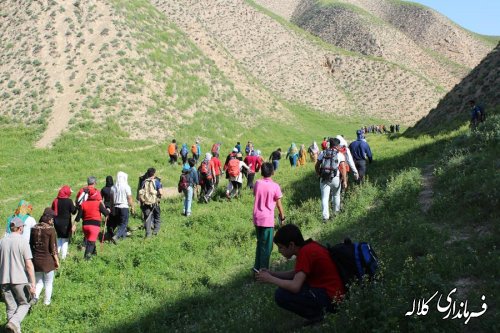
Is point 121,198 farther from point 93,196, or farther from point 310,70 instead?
point 310,70

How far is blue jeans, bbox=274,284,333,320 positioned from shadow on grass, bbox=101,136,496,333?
0.25 m

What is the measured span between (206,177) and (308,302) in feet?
39.2

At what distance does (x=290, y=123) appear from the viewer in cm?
5131

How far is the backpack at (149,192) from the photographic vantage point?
44.2ft

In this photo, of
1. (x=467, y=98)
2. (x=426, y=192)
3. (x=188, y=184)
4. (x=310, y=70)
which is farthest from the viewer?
(x=310, y=70)

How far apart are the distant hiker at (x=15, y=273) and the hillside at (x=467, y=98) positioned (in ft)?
72.5

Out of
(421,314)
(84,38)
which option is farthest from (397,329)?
(84,38)

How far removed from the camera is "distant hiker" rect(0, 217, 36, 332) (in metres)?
7.96

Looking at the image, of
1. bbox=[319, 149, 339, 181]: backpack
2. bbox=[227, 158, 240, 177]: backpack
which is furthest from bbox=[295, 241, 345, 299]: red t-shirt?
bbox=[227, 158, 240, 177]: backpack

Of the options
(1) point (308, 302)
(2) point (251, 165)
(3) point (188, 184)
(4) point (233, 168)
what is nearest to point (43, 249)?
(1) point (308, 302)

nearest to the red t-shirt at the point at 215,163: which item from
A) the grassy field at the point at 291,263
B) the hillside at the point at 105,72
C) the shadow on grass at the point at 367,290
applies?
the grassy field at the point at 291,263

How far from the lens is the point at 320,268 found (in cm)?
571

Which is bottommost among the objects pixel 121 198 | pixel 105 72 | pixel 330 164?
pixel 121 198

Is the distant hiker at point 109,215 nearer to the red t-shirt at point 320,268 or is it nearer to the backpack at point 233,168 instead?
the backpack at point 233,168
